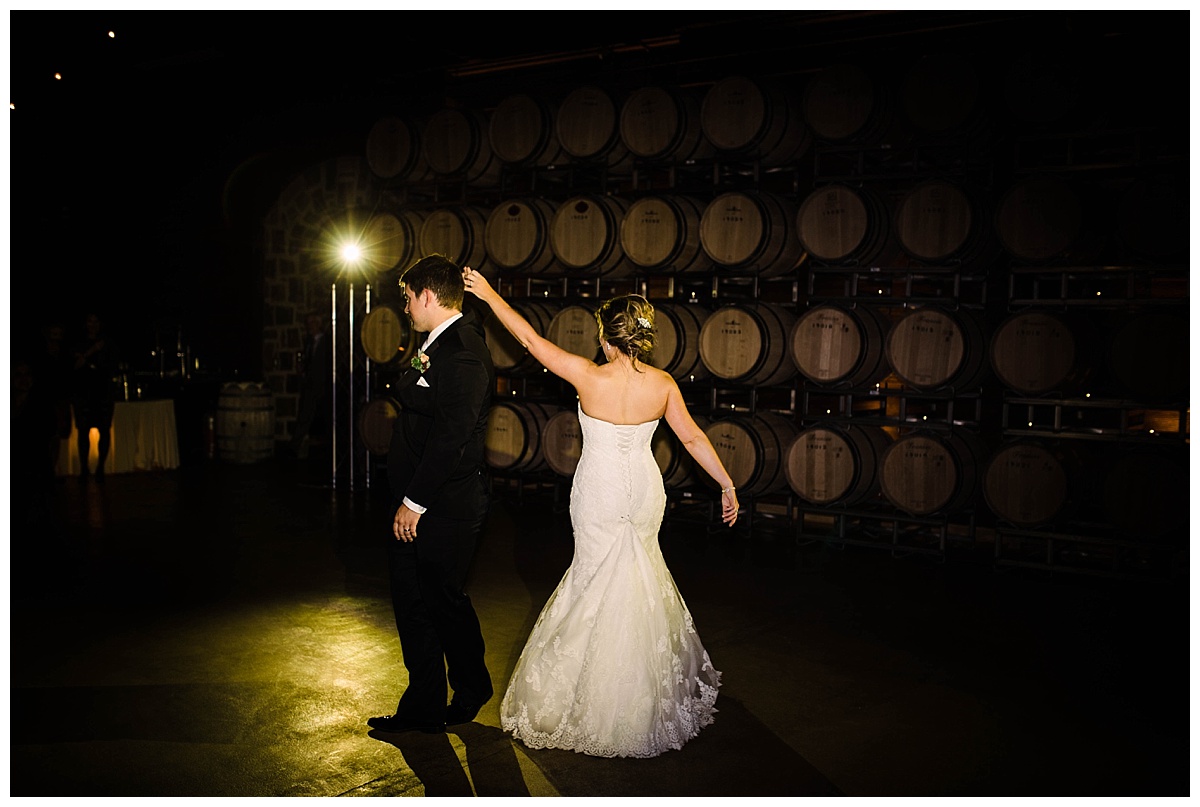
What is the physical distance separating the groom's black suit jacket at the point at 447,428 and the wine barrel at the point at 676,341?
3.57m

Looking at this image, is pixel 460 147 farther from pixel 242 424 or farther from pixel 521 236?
pixel 242 424

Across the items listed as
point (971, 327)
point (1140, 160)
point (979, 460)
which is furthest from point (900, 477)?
point (1140, 160)

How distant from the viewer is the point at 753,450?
21.5 ft

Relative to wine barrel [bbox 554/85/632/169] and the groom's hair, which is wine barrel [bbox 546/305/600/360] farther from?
the groom's hair

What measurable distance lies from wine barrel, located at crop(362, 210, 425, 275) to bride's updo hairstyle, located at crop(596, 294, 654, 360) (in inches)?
199

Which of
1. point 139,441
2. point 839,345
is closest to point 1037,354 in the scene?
point 839,345

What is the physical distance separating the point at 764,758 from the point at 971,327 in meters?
3.73

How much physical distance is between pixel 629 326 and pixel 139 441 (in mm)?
7168

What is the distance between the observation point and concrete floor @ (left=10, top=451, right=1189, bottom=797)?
3068 millimetres

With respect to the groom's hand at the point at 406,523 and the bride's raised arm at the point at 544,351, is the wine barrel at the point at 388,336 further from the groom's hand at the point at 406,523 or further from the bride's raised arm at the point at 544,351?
the groom's hand at the point at 406,523

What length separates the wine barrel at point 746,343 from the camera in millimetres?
6543

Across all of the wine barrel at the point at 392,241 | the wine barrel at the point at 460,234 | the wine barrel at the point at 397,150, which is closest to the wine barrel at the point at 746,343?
the wine barrel at the point at 460,234

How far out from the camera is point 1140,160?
5.73m

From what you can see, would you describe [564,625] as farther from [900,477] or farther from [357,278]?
[357,278]
